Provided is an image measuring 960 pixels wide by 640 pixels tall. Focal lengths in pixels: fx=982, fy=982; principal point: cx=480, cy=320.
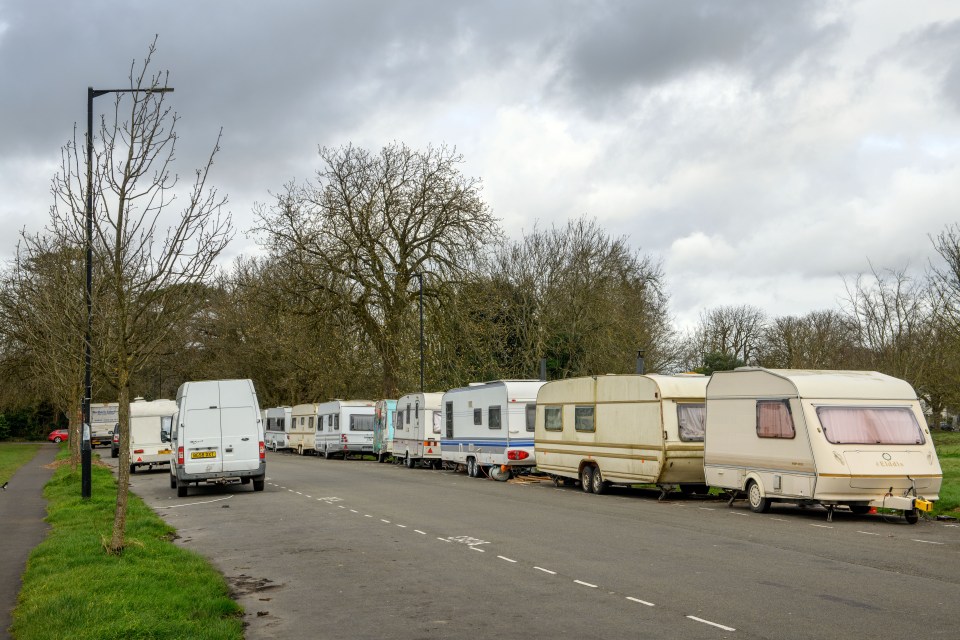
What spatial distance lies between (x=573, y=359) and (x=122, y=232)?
37.6 metres

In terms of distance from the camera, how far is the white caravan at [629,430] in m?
22.1

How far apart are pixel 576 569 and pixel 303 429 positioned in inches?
1679

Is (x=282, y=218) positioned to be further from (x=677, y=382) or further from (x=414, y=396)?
(x=677, y=382)

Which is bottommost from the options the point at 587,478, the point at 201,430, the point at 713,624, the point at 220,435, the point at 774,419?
the point at 587,478

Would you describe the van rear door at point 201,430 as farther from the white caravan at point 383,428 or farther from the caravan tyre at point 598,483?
the white caravan at point 383,428

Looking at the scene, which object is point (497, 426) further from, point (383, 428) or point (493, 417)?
point (383, 428)

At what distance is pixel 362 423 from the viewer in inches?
1825

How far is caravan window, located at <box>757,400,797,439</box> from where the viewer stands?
1803cm

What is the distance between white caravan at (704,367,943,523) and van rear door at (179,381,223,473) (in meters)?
12.9

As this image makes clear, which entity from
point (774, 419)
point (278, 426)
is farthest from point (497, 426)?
point (278, 426)

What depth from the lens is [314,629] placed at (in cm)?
877

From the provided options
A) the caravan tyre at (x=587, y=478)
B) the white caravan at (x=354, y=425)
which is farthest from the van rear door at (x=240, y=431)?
the white caravan at (x=354, y=425)

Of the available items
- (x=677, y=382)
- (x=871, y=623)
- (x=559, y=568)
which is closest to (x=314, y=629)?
(x=559, y=568)

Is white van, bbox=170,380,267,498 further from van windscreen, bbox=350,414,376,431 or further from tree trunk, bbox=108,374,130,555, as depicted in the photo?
van windscreen, bbox=350,414,376,431
